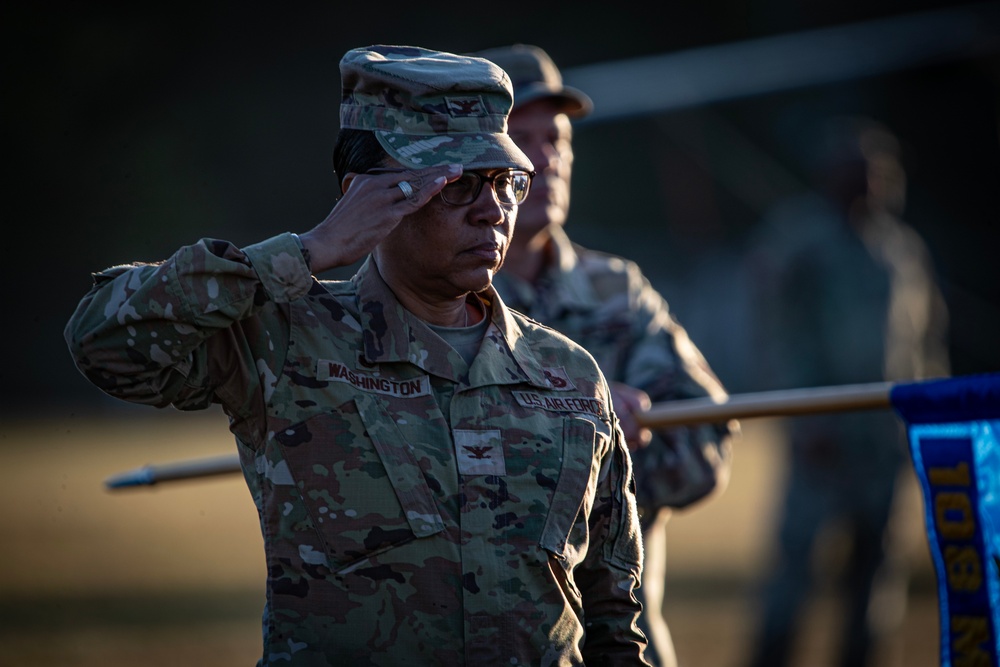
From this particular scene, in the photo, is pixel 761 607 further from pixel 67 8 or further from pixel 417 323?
pixel 67 8

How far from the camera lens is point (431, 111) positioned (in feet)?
9.13

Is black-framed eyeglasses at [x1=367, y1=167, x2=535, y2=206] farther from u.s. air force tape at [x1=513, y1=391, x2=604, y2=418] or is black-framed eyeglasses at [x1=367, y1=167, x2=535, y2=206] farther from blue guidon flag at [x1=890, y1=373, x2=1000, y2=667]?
blue guidon flag at [x1=890, y1=373, x2=1000, y2=667]

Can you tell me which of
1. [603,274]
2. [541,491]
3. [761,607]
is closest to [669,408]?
[603,274]

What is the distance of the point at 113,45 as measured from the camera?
2361cm

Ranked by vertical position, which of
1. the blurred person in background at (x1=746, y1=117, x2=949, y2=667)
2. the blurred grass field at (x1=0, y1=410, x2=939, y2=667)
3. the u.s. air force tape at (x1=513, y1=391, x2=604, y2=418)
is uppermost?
the u.s. air force tape at (x1=513, y1=391, x2=604, y2=418)

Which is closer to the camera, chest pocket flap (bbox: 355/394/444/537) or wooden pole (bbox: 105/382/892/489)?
chest pocket flap (bbox: 355/394/444/537)

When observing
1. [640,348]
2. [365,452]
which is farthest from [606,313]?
[365,452]

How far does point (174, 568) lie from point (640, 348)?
650cm

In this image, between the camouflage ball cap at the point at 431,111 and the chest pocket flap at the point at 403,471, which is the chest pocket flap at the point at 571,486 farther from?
the camouflage ball cap at the point at 431,111

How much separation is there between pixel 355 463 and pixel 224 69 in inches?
955

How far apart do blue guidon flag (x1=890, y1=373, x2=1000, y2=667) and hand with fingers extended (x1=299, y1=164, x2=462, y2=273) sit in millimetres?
1943

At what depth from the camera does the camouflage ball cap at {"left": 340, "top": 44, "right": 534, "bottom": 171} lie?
9.07ft

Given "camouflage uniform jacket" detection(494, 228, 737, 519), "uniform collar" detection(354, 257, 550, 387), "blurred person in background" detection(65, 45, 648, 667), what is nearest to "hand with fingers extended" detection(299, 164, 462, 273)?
"blurred person in background" detection(65, 45, 648, 667)

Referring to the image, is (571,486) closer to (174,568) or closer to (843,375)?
(843,375)
